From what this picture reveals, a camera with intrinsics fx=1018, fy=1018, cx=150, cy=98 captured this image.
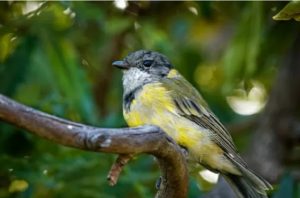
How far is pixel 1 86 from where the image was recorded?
194 inches

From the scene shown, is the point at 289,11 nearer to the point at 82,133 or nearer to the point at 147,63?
the point at 82,133

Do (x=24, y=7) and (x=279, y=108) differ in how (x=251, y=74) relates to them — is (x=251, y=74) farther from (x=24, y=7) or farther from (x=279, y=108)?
(x=24, y=7)

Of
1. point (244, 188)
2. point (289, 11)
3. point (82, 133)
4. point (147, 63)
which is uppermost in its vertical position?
point (289, 11)

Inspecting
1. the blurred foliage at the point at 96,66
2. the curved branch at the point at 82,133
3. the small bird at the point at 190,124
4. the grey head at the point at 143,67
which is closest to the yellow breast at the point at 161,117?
the small bird at the point at 190,124

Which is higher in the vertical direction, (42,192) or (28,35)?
(28,35)

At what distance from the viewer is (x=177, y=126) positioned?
419 cm

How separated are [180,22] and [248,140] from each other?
764 mm

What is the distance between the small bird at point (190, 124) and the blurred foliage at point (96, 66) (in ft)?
1.62

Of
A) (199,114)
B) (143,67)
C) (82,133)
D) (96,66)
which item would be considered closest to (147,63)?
Result: (143,67)

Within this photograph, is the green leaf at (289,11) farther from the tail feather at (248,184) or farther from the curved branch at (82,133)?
the tail feather at (248,184)

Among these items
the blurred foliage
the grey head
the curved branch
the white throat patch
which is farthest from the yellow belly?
the curved branch

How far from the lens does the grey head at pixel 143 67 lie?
4.52 metres

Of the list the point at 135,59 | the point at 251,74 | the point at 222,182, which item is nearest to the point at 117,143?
the point at 135,59

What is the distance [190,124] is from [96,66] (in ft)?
5.69
